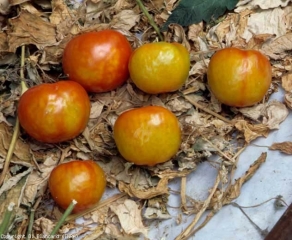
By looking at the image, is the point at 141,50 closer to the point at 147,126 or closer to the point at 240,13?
the point at 147,126

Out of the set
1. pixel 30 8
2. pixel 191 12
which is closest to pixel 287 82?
pixel 191 12

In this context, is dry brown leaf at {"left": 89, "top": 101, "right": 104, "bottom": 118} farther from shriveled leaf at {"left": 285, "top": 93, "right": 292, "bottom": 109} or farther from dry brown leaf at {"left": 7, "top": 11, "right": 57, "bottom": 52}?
shriveled leaf at {"left": 285, "top": 93, "right": 292, "bottom": 109}

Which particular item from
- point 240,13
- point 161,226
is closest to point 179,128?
point 161,226

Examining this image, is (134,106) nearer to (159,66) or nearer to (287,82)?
(159,66)

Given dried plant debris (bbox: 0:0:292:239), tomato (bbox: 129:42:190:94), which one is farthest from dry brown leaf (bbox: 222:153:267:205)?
tomato (bbox: 129:42:190:94)

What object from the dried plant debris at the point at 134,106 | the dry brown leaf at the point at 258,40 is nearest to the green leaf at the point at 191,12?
Result: the dried plant debris at the point at 134,106

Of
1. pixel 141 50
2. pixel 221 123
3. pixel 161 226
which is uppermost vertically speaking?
pixel 141 50
